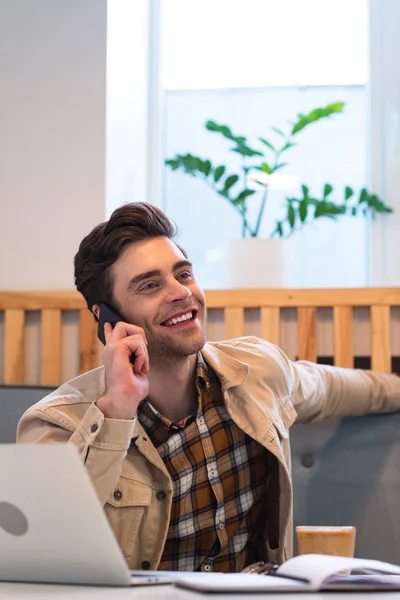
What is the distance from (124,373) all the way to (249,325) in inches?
31.2

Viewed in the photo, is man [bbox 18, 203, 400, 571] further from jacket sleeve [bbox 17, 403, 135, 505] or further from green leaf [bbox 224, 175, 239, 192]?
green leaf [bbox 224, 175, 239, 192]

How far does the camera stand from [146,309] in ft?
5.02

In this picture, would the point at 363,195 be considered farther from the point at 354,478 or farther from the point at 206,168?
the point at 354,478

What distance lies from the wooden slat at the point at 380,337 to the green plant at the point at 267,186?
36 cm

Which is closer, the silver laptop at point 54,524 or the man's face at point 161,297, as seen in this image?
the silver laptop at point 54,524

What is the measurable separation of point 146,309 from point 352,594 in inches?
34.2

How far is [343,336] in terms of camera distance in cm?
203

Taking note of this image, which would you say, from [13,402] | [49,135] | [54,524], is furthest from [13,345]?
[54,524]

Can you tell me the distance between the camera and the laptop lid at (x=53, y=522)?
0.70m

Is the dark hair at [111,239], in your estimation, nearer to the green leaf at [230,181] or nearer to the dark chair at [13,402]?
the dark chair at [13,402]

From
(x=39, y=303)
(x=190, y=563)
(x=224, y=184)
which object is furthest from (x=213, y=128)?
(x=190, y=563)

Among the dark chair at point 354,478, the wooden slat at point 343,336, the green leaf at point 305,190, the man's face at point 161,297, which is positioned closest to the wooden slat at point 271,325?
the wooden slat at point 343,336

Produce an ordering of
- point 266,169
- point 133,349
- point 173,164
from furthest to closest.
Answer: point 173,164 → point 266,169 → point 133,349

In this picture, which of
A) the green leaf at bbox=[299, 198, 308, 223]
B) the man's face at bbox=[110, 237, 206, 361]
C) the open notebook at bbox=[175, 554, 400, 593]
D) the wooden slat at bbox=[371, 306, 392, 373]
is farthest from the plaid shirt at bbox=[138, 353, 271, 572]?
the green leaf at bbox=[299, 198, 308, 223]
